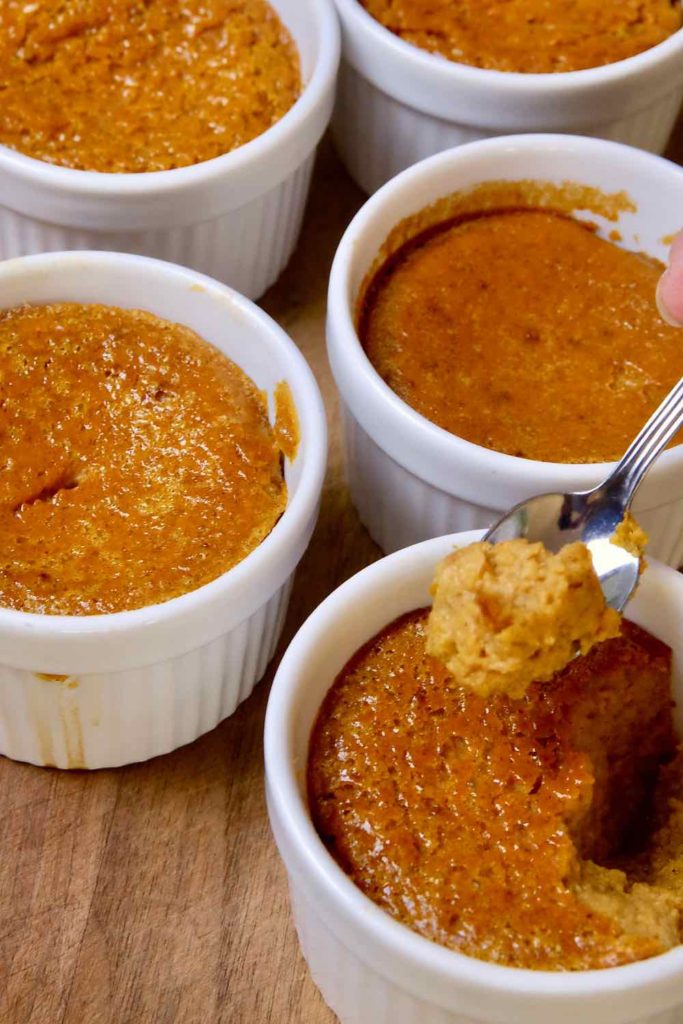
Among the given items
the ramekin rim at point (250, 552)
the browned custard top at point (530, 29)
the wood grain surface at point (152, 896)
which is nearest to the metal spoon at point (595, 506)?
the ramekin rim at point (250, 552)

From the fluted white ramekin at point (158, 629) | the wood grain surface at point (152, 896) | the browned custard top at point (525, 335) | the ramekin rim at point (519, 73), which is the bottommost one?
the wood grain surface at point (152, 896)

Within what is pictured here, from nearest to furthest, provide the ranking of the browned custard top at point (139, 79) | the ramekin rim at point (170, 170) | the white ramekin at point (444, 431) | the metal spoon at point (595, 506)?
1. the metal spoon at point (595, 506)
2. the white ramekin at point (444, 431)
3. the ramekin rim at point (170, 170)
4. the browned custard top at point (139, 79)

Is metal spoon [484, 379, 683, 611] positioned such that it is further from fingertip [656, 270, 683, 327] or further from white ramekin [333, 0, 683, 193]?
white ramekin [333, 0, 683, 193]

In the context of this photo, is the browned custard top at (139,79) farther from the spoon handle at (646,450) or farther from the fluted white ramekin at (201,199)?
the spoon handle at (646,450)

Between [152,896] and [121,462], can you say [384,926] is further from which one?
[121,462]

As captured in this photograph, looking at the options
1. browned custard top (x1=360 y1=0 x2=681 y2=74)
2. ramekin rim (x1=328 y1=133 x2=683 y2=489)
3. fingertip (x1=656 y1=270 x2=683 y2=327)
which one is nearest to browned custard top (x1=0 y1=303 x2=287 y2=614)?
ramekin rim (x1=328 y1=133 x2=683 y2=489)

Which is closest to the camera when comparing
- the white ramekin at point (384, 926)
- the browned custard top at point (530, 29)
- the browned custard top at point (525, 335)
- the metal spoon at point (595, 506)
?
the white ramekin at point (384, 926)

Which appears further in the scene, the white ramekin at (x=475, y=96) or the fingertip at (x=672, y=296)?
the white ramekin at (x=475, y=96)

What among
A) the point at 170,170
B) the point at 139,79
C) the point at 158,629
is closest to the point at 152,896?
the point at 158,629
